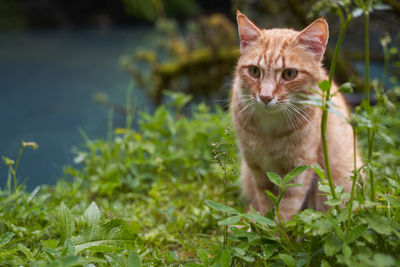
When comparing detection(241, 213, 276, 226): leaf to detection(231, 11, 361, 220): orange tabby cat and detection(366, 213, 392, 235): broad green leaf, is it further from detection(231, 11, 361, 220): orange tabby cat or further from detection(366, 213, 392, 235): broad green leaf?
detection(231, 11, 361, 220): orange tabby cat

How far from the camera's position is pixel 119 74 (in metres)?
5.49

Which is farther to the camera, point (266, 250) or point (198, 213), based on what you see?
point (198, 213)

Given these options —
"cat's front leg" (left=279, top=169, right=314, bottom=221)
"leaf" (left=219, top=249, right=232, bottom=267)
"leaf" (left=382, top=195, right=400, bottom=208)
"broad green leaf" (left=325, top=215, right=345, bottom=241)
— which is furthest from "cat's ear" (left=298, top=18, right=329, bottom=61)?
"leaf" (left=219, top=249, right=232, bottom=267)

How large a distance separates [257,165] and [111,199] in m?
0.98

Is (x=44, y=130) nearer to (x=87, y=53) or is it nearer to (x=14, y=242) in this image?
(x=14, y=242)

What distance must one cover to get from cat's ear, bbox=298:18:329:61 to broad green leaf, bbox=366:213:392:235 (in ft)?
2.41

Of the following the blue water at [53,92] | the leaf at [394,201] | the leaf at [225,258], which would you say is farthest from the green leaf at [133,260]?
the blue water at [53,92]

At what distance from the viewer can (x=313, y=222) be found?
116 cm

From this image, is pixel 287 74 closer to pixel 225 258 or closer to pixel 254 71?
pixel 254 71

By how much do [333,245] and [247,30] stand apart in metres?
0.97

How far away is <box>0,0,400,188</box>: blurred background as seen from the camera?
9.79 feet

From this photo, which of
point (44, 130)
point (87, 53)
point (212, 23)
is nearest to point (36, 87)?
point (44, 130)

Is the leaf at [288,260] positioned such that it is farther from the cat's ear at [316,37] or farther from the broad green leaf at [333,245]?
the cat's ear at [316,37]

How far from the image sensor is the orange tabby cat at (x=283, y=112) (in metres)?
1.48
